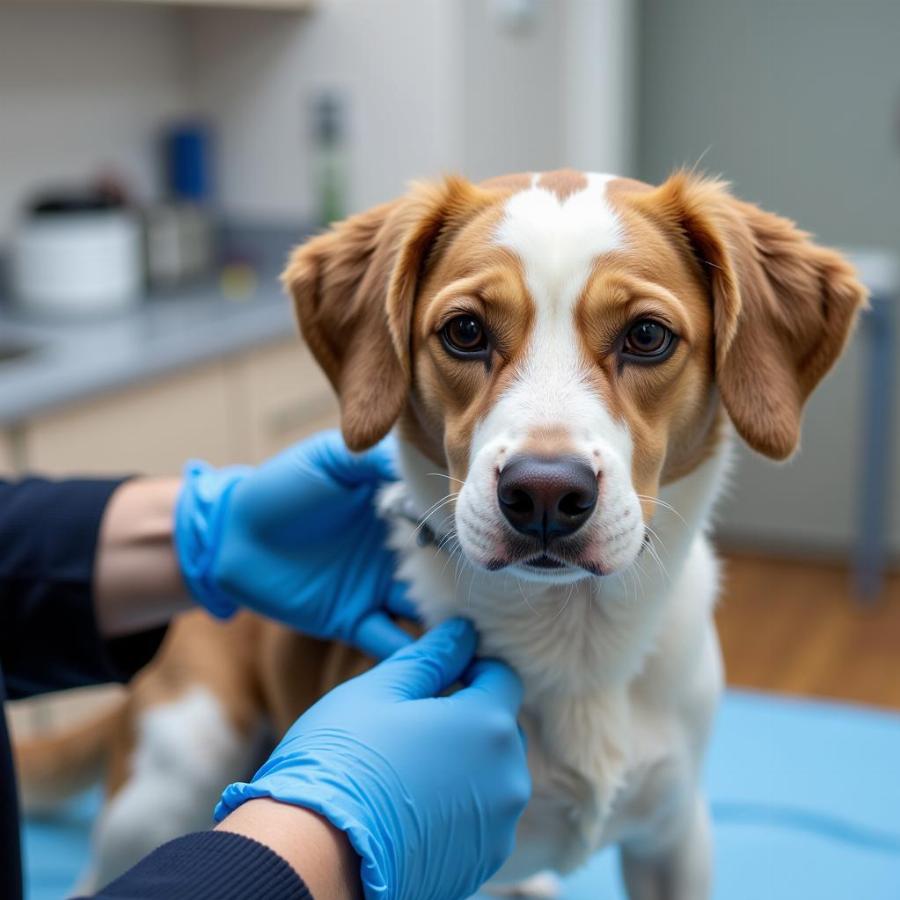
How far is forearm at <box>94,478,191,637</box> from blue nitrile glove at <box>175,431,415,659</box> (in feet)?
0.07

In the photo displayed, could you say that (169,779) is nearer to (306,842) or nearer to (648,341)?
(306,842)

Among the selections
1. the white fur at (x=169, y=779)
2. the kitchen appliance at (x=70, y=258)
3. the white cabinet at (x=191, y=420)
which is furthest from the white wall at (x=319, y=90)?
the white fur at (x=169, y=779)

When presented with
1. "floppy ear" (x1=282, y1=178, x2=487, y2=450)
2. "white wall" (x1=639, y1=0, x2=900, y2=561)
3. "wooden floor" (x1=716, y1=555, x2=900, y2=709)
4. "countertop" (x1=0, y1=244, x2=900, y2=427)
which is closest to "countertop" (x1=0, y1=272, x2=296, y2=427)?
"countertop" (x1=0, y1=244, x2=900, y2=427)

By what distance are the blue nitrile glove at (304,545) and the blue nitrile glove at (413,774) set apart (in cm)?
14

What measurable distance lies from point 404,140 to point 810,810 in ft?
6.14

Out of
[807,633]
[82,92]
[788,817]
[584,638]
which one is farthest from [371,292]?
[807,633]

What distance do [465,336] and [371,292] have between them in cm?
11

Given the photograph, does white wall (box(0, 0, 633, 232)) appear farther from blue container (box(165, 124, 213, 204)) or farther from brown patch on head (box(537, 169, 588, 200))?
brown patch on head (box(537, 169, 588, 200))

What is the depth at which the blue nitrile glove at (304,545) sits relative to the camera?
1.07 m

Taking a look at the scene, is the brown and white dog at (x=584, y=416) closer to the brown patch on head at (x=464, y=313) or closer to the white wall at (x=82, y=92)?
the brown patch on head at (x=464, y=313)

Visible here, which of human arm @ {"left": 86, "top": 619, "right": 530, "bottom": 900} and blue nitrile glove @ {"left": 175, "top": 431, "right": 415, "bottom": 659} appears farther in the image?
blue nitrile glove @ {"left": 175, "top": 431, "right": 415, "bottom": 659}

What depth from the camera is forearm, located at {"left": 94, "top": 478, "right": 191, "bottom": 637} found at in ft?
3.67

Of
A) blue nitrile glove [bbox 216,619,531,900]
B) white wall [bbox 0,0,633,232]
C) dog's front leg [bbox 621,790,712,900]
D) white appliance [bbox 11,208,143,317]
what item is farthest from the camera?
white wall [bbox 0,0,633,232]

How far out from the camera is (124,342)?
7.11ft
